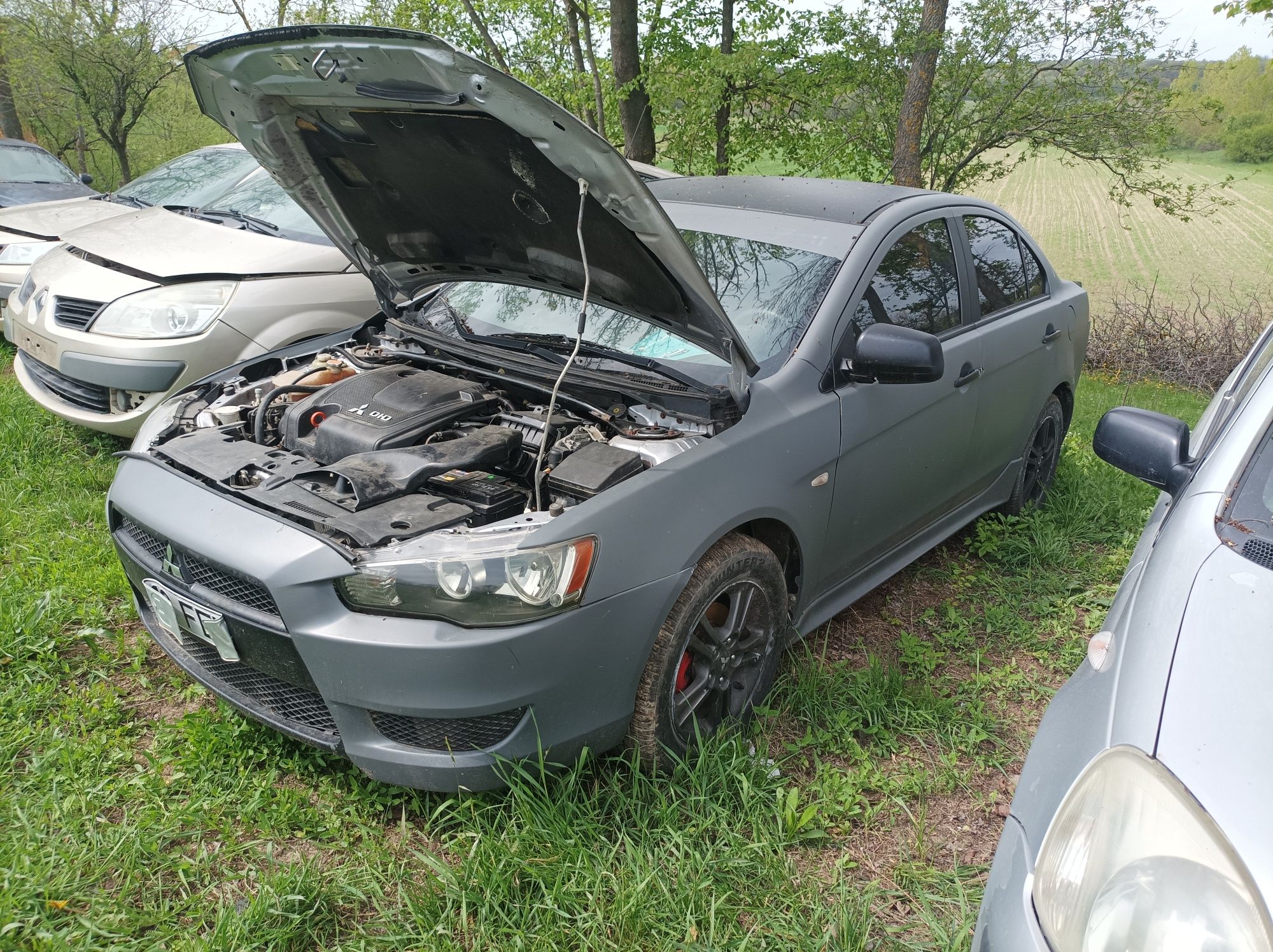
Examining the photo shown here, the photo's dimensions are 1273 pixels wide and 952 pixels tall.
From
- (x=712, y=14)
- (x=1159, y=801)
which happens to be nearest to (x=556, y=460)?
(x=1159, y=801)

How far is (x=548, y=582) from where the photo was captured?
2000 mm

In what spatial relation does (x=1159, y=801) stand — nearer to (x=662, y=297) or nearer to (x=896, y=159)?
(x=662, y=297)

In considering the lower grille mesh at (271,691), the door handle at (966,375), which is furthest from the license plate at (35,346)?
the door handle at (966,375)

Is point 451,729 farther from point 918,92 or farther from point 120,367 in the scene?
point 918,92

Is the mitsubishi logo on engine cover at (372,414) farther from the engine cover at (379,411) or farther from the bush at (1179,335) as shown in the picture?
the bush at (1179,335)

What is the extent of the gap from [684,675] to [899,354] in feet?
3.71

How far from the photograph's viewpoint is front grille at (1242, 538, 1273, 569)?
157cm

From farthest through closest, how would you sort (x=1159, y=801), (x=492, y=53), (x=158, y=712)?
(x=492, y=53)
(x=158, y=712)
(x=1159, y=801)

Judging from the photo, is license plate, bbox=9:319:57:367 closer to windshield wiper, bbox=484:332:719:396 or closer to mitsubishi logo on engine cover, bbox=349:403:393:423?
mitsubishi logo on engine cover, bbox=349:403:393:423

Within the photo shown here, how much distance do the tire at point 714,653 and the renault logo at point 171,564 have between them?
48.9 inches

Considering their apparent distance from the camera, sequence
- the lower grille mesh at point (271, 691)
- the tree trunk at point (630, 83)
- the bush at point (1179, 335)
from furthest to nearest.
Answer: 1. the tree trunk at point (630, 83)
2. the bush at point (1179, 335)
3. the lower grille mesh at point (271, 691)

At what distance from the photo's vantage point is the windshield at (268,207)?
15.8ft

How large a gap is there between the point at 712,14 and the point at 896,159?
10.5ft

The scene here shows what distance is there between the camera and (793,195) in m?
3.42
